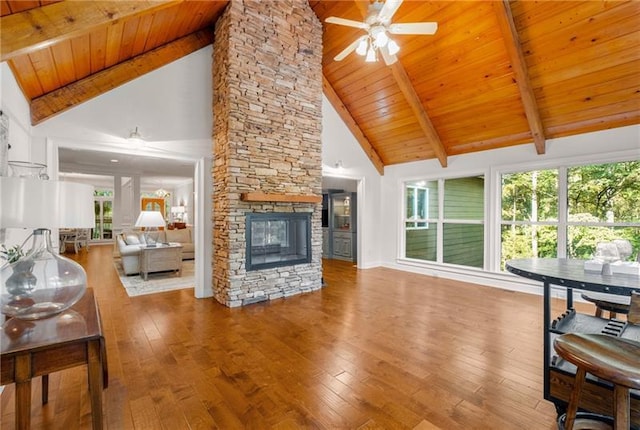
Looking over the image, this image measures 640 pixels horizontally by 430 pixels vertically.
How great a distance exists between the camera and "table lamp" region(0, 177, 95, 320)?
1.45 m

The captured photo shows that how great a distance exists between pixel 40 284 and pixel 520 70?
520 cm

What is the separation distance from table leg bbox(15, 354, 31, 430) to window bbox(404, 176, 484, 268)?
20.3 feet

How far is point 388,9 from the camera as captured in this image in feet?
9.12

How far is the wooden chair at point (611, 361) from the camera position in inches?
51.4

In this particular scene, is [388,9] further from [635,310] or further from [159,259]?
[159,259]

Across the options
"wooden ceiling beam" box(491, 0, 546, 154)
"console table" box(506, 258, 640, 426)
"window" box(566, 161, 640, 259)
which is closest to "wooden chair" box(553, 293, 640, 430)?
"console table" box(506, 258, 640, 426)

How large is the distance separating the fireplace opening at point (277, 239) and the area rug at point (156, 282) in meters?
1.72

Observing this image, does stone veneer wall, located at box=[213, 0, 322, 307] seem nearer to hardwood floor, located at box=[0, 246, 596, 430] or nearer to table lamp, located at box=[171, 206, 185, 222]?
hardwood floor, located at box=[0, 246, 596, 430]

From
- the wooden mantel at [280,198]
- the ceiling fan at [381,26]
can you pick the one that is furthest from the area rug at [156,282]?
the ceiling fan at [381,26]

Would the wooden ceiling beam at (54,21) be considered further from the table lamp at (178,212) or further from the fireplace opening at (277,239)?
the table lamp at (178,212)

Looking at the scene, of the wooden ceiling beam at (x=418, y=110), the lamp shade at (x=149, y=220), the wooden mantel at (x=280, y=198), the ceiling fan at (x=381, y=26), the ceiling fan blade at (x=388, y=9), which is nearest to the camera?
the ceiling fan blade at (x=388, y=9)

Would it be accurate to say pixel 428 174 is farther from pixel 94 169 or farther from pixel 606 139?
pixel 94 169

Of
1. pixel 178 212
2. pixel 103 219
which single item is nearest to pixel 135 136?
pixel 178 212

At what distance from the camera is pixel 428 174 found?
6.46 meters
